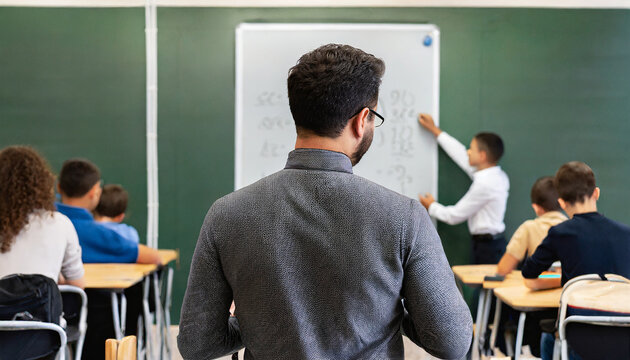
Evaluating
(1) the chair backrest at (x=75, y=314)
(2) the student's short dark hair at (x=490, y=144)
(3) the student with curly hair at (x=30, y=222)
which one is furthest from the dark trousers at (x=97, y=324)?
(2) the student's short dark hair at (x=490, y=144)

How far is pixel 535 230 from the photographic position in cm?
314

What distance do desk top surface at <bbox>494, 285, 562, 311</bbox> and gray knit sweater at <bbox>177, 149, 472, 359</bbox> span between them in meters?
1.54

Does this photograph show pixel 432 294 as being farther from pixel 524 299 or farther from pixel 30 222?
pixel 30 222

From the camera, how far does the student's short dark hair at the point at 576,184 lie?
2555 millimetres

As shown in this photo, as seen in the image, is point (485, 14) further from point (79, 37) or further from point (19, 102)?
point (19, 102)

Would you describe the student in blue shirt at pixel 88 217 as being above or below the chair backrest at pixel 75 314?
above

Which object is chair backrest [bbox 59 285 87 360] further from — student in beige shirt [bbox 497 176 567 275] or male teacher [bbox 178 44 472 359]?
student in beige shirt [bbox 497 176 567 275]

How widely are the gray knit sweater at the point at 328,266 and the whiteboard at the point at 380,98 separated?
11.3 feet

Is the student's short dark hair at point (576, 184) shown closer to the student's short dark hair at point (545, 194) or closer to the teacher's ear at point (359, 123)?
the student's short dark hair at point (545, 194)

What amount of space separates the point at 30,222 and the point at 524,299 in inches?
77.8

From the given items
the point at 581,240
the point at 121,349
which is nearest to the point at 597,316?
the point at 581,240

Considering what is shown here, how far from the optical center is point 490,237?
434cm

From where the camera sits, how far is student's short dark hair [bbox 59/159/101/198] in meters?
3.05
